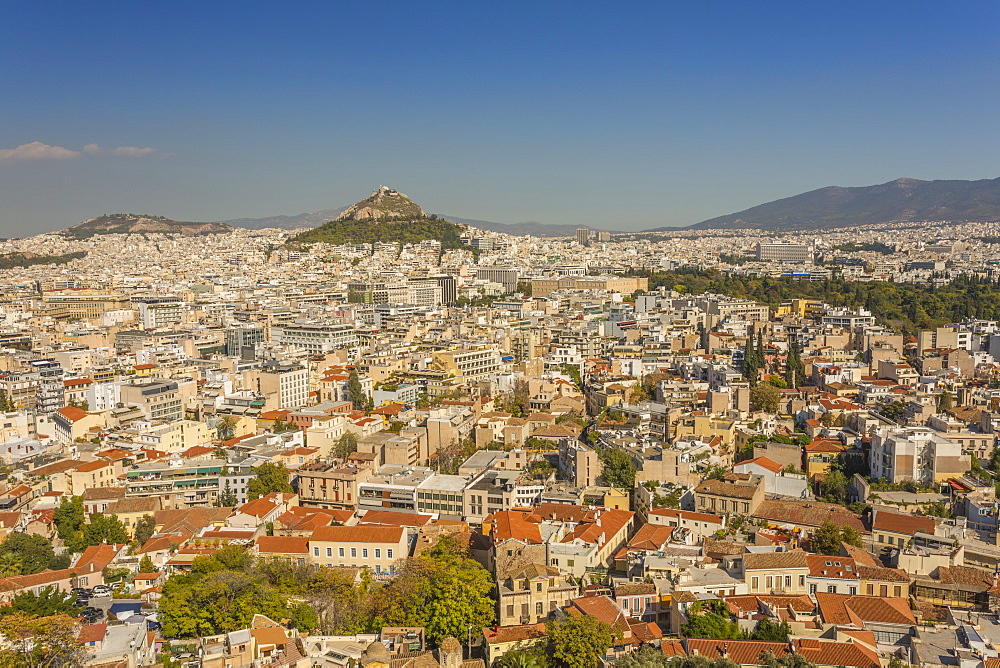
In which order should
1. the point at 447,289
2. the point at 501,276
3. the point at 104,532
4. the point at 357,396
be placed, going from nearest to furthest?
the point at 104,532 < the point at 357,396 < the point at 447,289 < the point at 501,276

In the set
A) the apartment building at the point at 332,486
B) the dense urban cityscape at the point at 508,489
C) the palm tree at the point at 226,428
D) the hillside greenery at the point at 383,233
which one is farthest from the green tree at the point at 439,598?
the hillside greenery at the point at 383,233

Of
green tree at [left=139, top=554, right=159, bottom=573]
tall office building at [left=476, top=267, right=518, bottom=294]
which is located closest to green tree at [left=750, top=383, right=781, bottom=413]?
green tree at [left=139, top=554, right=159, bottom=573]

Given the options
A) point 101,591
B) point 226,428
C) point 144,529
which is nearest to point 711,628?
point 101,591

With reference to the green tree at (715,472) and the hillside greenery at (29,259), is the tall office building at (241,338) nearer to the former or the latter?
the green tree at (715,472)

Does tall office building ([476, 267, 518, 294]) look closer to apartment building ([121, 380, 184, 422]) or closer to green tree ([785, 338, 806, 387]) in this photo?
green tree ([785, 338, 806, 387])

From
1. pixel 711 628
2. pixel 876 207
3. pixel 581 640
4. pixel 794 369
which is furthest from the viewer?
pixel 876 207

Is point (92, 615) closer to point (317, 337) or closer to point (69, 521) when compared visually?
point (69, 521)
